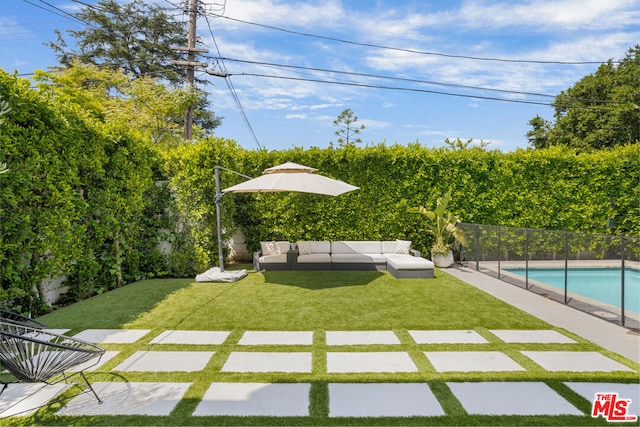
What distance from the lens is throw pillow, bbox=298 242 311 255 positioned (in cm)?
1048

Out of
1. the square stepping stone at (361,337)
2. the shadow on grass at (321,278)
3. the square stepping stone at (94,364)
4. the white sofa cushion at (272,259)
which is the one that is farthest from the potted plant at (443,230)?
the square stepping stone at (94,364)

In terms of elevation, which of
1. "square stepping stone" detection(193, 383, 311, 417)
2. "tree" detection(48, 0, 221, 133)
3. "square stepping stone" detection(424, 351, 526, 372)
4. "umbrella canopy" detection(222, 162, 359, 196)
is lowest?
"square stepping stone" detection(424, 351, 526, 372)

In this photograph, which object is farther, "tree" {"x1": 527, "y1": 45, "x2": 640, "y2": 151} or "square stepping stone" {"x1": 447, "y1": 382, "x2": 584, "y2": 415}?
"tree" {"x1": 527, "y1": 45, "x2": 640, "y2": 151}

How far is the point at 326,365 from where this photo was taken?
398 cm

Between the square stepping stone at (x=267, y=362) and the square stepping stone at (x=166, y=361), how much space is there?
1.07 feet

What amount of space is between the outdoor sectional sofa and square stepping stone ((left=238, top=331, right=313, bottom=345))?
4.47 m

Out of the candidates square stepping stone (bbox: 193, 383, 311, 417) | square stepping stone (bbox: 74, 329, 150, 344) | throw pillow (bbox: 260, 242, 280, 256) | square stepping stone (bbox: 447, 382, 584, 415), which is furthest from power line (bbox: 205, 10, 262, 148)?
square stepping stone (bbox: 447, 382, 584, 415)

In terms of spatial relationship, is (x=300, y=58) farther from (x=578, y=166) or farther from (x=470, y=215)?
(x=578, y=166)

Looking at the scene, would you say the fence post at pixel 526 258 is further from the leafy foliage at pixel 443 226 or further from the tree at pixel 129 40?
the tree at pixel 129 40

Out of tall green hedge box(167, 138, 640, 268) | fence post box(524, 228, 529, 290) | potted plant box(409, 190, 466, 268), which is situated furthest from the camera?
tall green hedge box(167, 138, 640, 268)

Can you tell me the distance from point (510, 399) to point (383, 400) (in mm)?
1172

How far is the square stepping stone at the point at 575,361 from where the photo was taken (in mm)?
3832

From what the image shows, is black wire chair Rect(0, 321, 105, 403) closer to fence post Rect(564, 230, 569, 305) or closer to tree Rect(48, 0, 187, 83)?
fence post Rect(564, 230, 569, 305)

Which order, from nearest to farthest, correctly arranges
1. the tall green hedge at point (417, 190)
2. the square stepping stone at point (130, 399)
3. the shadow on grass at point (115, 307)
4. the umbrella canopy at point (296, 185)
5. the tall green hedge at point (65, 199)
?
1. the square stepping stone at point (130, 399)
2. the tall green hedge at point (65, 199)
3. the shadow on grass at point (115, 307)
4. the umbrella canopy at point (296, 185)
5. the tall green hedge at point (417, 190)
